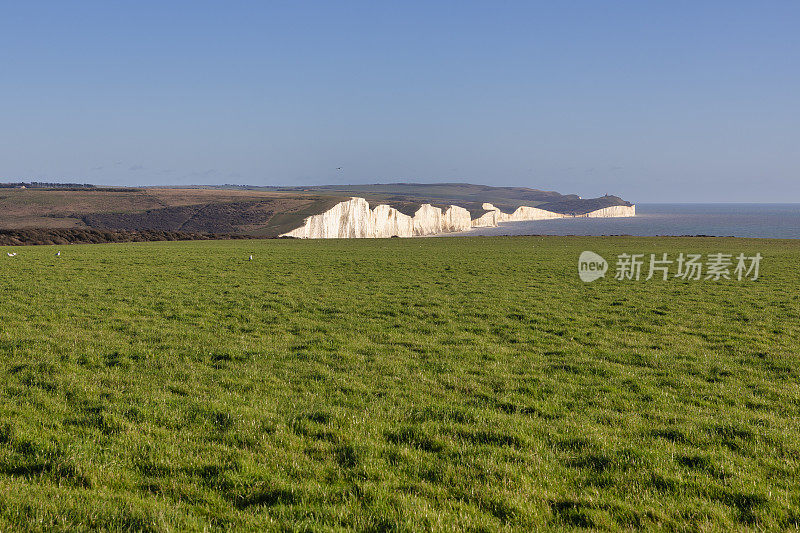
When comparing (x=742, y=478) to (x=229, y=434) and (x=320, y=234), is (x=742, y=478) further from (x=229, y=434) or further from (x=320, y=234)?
(x=320, y=234)

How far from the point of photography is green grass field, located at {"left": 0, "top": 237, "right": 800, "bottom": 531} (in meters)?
6.38

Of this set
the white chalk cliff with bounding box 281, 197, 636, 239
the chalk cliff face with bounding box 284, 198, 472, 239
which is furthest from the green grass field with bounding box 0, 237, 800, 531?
the chalk cliff face with bounding box 284, 198, 472, 239

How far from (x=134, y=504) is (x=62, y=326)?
1328cm

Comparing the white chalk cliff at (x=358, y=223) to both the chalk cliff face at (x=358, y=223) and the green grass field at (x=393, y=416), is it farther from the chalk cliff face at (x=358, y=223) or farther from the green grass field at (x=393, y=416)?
the green grass field at (x=393, y=416)

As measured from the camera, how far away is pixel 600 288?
28844 millimetres

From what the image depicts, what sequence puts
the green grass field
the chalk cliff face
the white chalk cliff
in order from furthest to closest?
1. the chalk cliff face
2. the white chalk cliff
3. the green grass field

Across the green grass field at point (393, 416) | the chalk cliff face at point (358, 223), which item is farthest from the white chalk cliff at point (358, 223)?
the green grass field at point (393, 416)

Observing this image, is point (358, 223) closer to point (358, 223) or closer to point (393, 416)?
point (358, 223)

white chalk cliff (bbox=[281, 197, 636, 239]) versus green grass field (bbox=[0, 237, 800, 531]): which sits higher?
white chalk cliff (bbox=[281, 197, 636, 239])

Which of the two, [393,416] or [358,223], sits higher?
[358,223]

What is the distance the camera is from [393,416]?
956cm

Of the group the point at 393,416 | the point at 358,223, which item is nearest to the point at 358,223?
the point at 358,223

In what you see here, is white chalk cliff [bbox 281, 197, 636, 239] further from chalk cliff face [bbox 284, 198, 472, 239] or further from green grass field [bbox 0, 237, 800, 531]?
green grass field [bbox 0, 237, 800, 531]

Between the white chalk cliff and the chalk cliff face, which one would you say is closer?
the white chalk cliff
